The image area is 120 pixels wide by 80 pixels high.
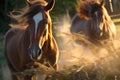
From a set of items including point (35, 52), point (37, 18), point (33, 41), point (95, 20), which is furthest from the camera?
point (95, 20)

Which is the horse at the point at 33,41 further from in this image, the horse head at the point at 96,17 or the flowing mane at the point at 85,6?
the flowing mane at the point at 85,6

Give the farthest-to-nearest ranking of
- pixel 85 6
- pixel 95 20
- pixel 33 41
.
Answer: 1. pixel 85 6
2. pixel 95 20
3. pixel 33 41

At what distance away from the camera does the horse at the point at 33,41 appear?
7.48 m

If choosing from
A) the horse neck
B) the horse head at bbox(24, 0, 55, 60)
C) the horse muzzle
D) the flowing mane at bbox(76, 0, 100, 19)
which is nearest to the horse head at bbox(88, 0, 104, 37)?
the flowing mane at bbox(76, 0, 100, 19)

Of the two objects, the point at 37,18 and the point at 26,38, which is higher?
the point at 37,18

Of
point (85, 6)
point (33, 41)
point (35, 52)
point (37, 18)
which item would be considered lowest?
point (35, 52)

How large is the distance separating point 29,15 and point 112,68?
2.49 metres

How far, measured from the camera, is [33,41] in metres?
7.47

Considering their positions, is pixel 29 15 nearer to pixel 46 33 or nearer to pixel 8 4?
pixel 46 33

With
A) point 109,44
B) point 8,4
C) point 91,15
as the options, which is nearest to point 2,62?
point 91,15

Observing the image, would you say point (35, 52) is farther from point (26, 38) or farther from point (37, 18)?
point (26, 38)

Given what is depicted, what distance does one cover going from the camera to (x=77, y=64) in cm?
596

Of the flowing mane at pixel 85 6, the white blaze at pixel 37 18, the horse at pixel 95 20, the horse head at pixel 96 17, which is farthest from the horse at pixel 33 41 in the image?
the flowing mane at pixel 85 6

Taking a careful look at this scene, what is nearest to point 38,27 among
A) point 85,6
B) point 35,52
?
point 35,52
